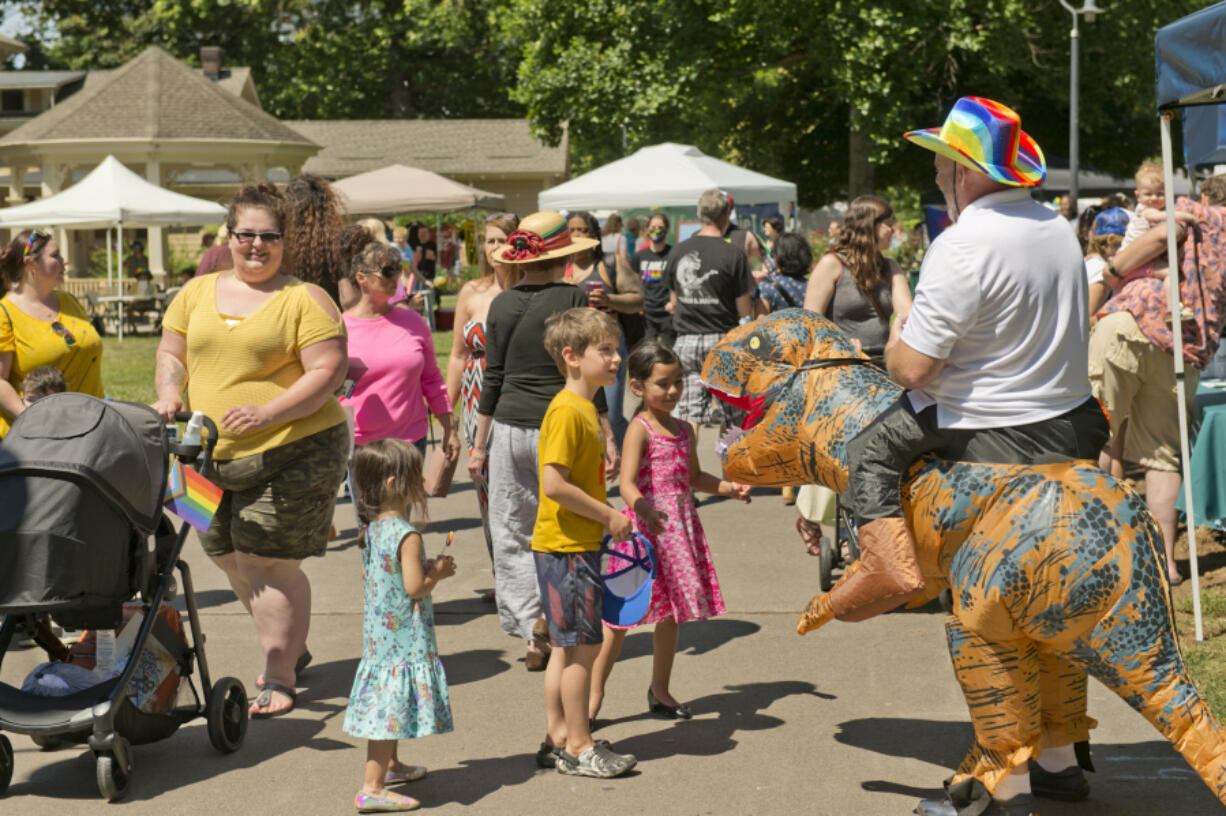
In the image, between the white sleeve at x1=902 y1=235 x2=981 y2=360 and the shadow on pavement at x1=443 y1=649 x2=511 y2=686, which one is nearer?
the white sleeve at x1=902 y1=235 x2=981 y2=360

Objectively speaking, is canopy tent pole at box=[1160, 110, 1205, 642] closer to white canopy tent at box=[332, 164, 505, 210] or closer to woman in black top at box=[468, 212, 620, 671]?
woman in black top at box=[468, 212, 620, 671]

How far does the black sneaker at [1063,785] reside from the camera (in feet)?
14.8

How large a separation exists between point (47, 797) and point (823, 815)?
8.66 ft

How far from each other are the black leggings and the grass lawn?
35.0 ft

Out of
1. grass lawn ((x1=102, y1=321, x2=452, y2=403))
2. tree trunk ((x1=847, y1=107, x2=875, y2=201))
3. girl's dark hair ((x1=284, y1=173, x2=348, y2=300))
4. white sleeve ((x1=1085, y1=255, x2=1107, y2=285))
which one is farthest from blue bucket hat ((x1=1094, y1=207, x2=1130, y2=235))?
tree trunk ((x1=847, y1=107, x2=875, y2=201))

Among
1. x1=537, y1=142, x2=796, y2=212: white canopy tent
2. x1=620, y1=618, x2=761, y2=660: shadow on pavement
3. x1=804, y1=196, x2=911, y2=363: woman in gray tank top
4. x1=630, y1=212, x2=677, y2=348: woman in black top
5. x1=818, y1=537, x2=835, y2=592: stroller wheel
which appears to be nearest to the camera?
x1=620, y1=618, x2=761, y2=660: shadow on pavement

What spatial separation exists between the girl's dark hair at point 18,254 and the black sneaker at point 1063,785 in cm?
497

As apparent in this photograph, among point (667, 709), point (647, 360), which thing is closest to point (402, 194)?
point (647, 360)

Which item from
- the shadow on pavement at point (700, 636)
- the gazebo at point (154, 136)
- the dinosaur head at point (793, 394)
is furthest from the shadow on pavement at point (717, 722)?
the gazebo at point (154, 136)

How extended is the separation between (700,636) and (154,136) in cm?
3102

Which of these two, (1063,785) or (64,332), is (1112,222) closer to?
(1063,785)

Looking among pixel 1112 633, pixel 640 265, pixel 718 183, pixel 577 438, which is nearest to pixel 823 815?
pixel 1112 633

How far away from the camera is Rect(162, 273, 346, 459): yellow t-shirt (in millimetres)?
5457

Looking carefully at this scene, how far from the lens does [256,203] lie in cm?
550
